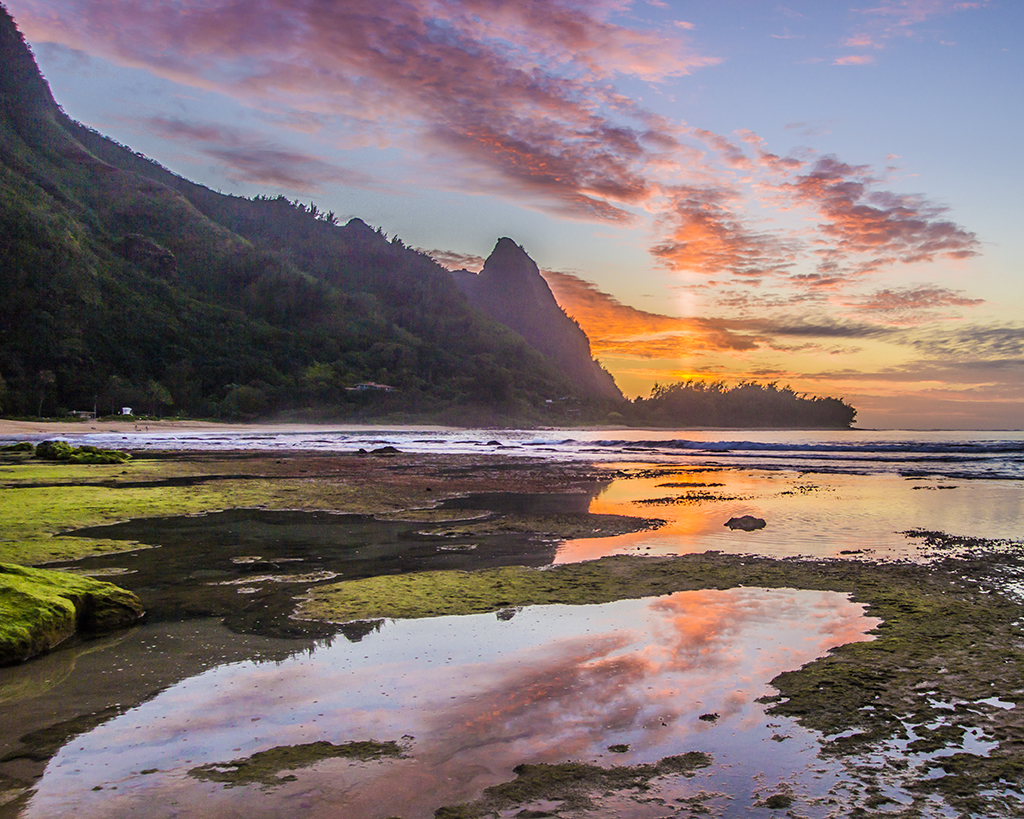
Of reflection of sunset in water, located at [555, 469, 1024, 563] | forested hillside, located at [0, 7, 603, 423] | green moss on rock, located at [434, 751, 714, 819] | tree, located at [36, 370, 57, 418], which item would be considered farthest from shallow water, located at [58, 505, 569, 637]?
tree, located at [36, 370, 57, 418]

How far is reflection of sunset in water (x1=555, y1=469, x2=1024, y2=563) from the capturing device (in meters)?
11.0

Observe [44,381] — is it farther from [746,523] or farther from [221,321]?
[746,523]

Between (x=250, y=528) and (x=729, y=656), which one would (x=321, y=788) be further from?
(x=250, y=528)

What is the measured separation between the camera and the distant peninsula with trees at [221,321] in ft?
314

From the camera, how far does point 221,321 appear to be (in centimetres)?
12738

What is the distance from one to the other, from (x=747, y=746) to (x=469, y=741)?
5.83 ft

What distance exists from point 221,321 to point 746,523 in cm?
13263

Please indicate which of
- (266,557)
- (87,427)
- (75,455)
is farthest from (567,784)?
(87,427)

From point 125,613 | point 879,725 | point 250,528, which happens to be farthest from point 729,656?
point 250,528

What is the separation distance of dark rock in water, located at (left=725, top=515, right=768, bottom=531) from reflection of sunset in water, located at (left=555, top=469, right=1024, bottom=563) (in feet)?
0.72

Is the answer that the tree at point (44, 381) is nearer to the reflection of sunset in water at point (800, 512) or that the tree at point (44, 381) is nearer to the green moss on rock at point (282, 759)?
the reflection of sunset in water at point (800, 512)

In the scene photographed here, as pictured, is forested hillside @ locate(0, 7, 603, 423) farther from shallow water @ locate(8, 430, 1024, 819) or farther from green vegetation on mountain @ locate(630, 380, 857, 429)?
shallow water @ locate(8, 430, 1024, 819)

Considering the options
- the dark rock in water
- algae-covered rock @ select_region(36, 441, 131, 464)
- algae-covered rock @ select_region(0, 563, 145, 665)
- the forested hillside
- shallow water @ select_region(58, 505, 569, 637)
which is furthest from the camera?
the forested hillside

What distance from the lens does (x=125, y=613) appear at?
21.6 feet
